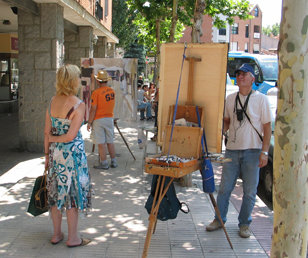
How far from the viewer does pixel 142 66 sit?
52.4m

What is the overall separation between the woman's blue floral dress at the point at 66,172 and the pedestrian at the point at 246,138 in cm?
164

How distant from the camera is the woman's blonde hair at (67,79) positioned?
12.3 feet

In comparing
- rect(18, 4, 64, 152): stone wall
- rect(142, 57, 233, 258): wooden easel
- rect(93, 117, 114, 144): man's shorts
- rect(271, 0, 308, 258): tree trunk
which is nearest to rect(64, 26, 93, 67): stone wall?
rect(18, 4, 64, 152): stone wall

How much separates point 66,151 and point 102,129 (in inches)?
138

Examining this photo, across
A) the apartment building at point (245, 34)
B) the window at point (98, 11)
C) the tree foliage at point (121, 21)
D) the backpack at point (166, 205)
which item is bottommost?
the backpack at point (166, 205)

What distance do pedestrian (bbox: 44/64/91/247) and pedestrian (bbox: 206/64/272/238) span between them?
1.64 m

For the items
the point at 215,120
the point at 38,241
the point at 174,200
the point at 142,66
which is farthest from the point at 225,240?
the point at 142,66

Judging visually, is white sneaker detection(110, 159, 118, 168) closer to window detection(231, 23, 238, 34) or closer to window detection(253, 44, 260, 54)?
window detection(231, 23, 238, 34)

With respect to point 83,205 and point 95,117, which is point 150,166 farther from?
point 95,117

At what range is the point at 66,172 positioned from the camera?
3.86 metres

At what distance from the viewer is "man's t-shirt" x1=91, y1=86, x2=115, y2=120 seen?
7.06 meters

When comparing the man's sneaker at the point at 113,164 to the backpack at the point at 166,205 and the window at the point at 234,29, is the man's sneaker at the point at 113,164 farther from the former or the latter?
the window at the point at 234,29

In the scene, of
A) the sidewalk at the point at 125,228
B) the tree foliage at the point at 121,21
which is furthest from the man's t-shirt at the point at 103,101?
the tree foliage at the point at 121,21

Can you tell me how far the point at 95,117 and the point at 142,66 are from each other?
150ft
